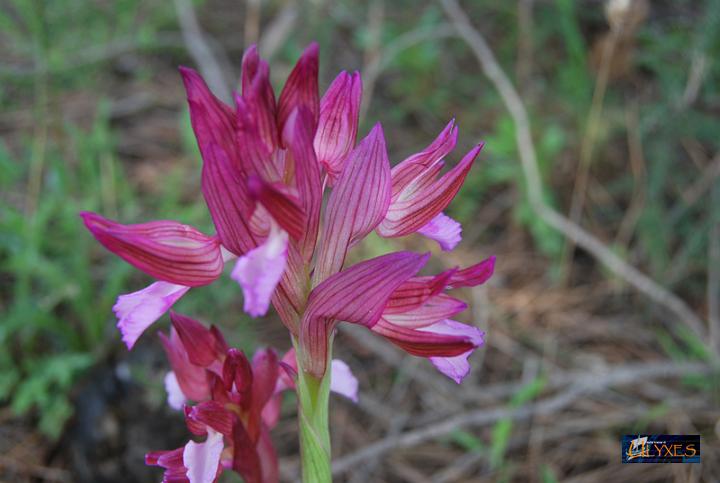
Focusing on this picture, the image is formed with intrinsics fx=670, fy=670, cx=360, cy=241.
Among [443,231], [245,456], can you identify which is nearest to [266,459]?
[245,456]

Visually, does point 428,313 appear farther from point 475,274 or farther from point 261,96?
point 261,96

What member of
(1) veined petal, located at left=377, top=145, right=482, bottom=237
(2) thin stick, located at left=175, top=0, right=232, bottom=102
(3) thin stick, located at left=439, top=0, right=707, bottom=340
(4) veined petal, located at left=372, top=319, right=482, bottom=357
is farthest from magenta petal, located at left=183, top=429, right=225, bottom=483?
(2) thin stick, located at left=175, top=0, right=232, bottom=102

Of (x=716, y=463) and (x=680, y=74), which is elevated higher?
(x=680, y=74)

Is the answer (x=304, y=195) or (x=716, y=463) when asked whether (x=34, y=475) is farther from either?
(x=716, y=463)

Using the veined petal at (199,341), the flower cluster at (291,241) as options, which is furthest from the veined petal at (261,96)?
the veined petal at (199,341)

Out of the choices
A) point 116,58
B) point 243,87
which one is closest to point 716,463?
point 243,87

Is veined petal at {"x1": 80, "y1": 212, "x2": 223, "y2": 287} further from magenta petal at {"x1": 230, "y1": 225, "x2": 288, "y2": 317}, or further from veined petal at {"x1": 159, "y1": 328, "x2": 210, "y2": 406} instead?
veined petal at {"x1": 159, "y1": 328, "x2": 210, "y2": 406}

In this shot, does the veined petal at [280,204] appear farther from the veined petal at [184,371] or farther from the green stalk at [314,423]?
the veined petal at [184,371]

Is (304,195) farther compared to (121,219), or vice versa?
(121,219)
